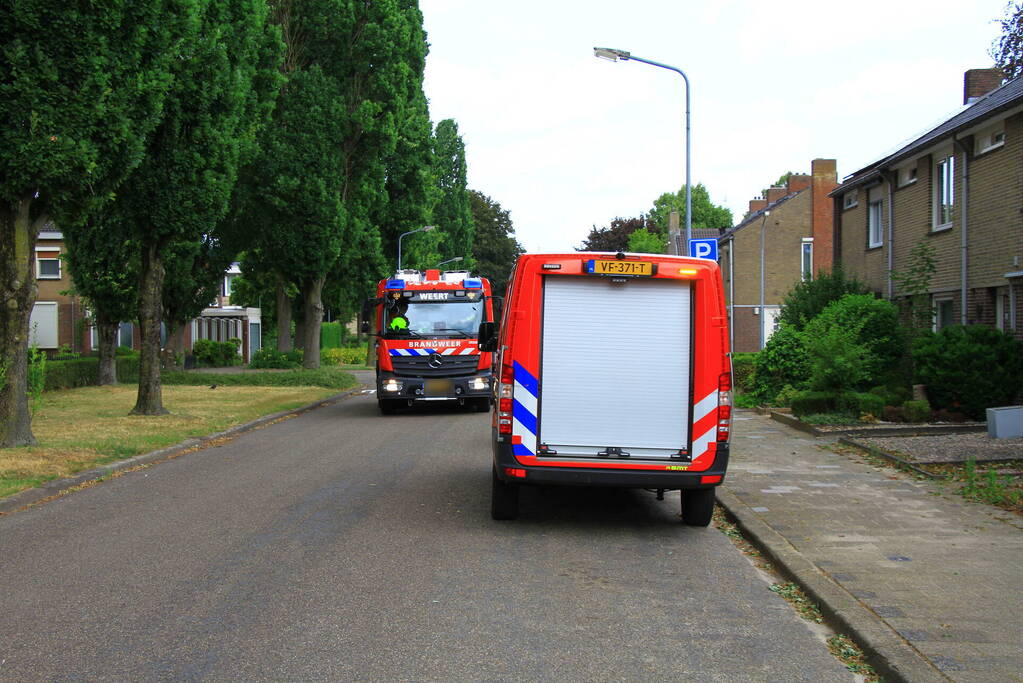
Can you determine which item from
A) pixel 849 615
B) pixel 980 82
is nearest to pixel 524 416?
pixel 849 615

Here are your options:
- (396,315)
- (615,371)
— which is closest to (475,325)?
(396,315)

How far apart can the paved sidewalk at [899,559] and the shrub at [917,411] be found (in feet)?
12.1

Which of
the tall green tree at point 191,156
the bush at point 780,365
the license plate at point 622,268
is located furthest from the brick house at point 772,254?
the license plate at point 622,268

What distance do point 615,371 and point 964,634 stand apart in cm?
350

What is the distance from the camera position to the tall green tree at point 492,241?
264 feet

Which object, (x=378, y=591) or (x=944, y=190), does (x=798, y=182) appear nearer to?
(x=944, y=190)

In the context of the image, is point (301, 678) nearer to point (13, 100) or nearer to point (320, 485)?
point (320, 485)

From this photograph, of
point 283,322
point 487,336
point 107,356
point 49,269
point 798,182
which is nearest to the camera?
point 487,336

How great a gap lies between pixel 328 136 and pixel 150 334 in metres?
12.5

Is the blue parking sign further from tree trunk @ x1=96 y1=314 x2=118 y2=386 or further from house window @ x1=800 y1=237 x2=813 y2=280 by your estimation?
house window @ x1=800 y1=237 x2=813 y2=280

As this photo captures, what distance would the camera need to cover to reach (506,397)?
7.80 metres

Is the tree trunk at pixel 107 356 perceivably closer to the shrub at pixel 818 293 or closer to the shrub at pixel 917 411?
the shrub at pixel 818 293

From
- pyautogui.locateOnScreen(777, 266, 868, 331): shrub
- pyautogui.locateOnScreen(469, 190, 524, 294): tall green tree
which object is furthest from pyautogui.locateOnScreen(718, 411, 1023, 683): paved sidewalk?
pyautogui.locateOnScreen(469, 190, 524, 294): tall green tree

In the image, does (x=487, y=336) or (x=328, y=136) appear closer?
(x=487, y=336)
